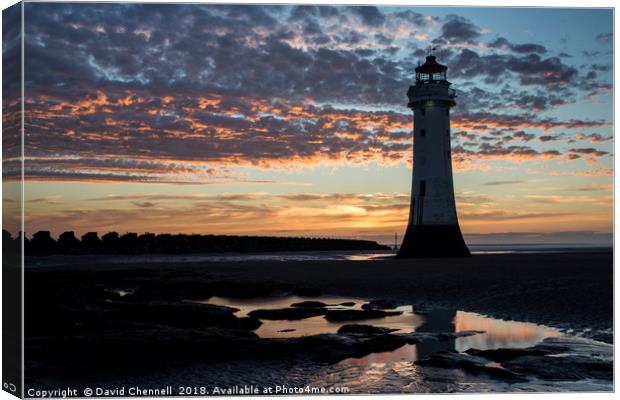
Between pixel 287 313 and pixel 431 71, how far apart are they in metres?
16.2

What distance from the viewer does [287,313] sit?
1488cm

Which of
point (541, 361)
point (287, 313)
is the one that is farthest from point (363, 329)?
point (541, 361)

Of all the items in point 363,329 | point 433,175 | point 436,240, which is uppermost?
point 433,175

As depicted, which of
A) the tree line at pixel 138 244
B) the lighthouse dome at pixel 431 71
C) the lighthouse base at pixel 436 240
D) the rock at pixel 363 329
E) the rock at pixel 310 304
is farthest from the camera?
the tree line at pixel 138 244

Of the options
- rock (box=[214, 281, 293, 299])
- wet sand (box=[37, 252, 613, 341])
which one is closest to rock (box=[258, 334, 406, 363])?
wet sand (box=[37, 252, 613, 341])

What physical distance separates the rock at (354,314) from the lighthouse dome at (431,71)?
15.3 metres

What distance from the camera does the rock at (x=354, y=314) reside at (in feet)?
46.4

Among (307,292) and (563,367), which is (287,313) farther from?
(563,367)

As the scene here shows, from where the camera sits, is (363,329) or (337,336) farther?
(363,329)

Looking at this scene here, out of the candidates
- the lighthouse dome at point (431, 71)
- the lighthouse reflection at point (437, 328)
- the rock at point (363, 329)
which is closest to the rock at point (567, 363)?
the lighthouse reflection at point (437, 328)

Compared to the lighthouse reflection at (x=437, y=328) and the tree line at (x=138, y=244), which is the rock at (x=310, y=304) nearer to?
the lighthouse reflection at (x=437, y=328)

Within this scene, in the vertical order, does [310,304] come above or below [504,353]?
above

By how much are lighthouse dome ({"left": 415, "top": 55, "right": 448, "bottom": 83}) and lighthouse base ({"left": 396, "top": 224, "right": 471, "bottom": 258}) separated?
6329 mm

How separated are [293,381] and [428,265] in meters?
17.5
